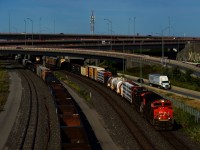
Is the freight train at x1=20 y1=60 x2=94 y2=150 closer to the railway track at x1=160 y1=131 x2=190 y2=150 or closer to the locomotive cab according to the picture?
the railway track at x1=160 y1=131 x2=190 y2=150

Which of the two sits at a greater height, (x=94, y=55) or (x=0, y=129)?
(x=94, y=55)

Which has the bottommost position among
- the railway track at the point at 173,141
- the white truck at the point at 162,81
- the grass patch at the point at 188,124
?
the railway track at the point at 173,141

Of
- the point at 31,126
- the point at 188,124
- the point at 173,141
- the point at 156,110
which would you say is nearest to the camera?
the point at 173,141

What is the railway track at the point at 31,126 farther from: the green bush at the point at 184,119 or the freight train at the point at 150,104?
the green bush at the point at 184,119

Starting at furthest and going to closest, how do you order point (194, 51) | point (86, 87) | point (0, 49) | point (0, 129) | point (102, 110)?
1. point (194, 51)
2. point (0, 49)
3. point (86, 87)
4. point (102, 110)
5. point (0, 129)

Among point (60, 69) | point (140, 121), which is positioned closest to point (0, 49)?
point (60, 69)

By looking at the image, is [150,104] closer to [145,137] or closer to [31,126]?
[145,137]

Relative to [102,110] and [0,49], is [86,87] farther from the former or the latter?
[0,49]

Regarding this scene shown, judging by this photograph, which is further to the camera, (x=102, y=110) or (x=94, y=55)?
(x=94, y=55)

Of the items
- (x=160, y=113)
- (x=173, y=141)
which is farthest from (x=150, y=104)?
(x=173, y=141)

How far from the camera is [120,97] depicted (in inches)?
2479

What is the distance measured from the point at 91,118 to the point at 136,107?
5.64 metres

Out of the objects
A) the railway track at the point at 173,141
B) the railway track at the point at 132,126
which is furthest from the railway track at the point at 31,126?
the railway track at the point at 173,141

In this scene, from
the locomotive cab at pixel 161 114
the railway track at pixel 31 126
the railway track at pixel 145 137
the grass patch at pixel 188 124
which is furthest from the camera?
the locomotive cab at pixel 161 114
